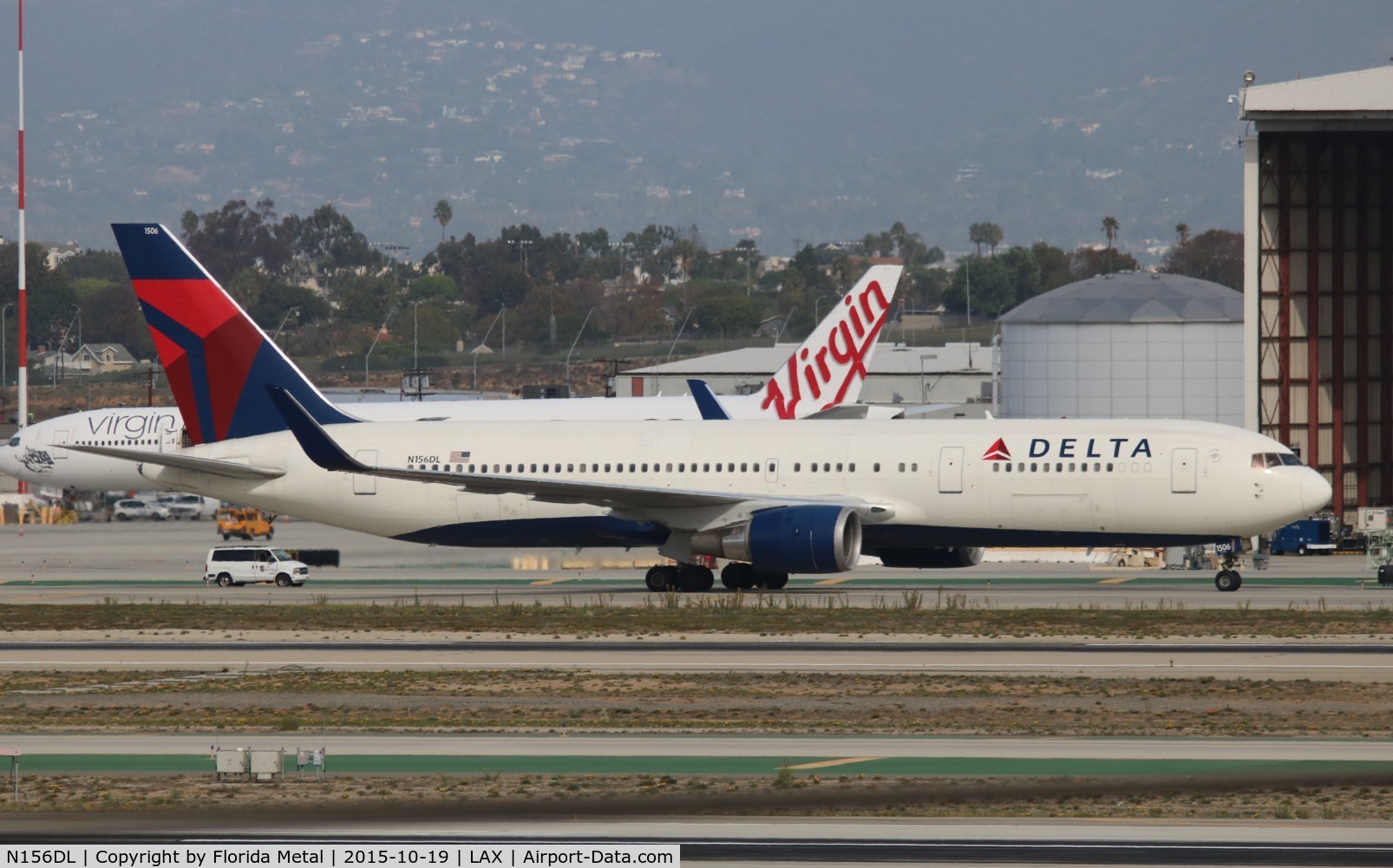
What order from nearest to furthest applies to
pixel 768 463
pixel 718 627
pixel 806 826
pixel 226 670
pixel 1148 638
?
pixel 806 826 → pixel 226 670 → pixel 1148 638 → pixel 718 627 → pixel 768 463

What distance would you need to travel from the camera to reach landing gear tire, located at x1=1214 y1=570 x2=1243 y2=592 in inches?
1585

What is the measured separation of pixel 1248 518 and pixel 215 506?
3098 inches

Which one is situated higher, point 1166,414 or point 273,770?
point 1166,414

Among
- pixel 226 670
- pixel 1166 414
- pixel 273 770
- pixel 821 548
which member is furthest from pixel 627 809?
pixel 1166 414

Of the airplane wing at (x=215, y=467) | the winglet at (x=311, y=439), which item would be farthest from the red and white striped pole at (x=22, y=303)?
the winglet at (x=311, y=439)

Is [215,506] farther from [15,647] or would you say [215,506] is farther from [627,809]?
[627,809]

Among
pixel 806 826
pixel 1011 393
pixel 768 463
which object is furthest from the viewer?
pixel 1011 393

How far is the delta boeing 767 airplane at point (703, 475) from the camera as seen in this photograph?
39531mm

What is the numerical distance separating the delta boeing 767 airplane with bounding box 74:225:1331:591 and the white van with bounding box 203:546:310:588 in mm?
3832

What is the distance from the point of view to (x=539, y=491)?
41.2 metres

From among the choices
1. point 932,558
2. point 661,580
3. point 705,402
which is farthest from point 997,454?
point 705,402

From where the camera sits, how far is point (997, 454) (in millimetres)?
40312

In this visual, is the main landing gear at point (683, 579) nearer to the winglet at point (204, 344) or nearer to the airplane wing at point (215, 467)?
the airplane wing at point (215, 467)

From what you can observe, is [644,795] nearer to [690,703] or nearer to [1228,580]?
[690,703]
